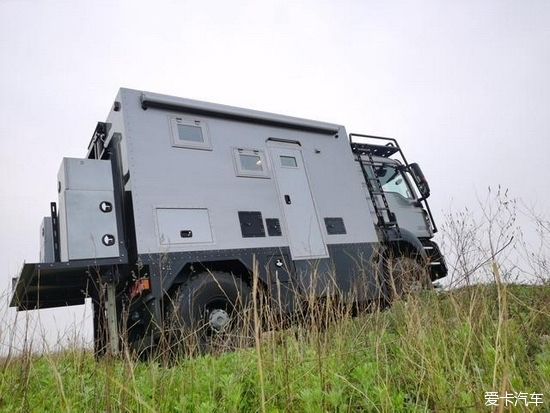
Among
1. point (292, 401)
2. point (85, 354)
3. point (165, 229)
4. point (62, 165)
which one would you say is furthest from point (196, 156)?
point (292, 401)

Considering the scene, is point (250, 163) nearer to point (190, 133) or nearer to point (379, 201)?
point (190, 133)

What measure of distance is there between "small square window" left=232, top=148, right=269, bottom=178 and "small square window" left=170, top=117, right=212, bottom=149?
0.47 meters

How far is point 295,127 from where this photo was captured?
666 cm

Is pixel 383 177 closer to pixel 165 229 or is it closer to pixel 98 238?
pixel 165 229

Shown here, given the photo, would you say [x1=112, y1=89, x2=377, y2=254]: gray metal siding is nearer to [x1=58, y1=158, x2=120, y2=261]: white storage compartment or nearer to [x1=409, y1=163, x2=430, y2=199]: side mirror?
[x1=58, y1=158, x2=120, y2=261]: white storage compartment

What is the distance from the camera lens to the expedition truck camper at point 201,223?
449 cm

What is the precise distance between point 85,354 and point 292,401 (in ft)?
7.96

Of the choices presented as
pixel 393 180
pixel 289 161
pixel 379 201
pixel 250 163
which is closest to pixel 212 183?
pixel 250 163

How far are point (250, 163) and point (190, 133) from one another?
99 centimetres

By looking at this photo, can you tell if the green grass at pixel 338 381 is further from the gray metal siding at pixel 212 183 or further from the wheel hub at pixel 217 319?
the gray metal siding at pixel 212 183

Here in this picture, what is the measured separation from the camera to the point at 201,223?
5.07 meters

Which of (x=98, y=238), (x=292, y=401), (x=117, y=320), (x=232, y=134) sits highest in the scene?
(x=232, y=134)

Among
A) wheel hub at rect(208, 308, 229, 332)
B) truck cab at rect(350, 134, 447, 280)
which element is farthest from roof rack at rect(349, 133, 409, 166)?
wheel hub at rect(208, 308, 229, 332)

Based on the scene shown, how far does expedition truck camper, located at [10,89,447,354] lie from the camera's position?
4.49 meters
